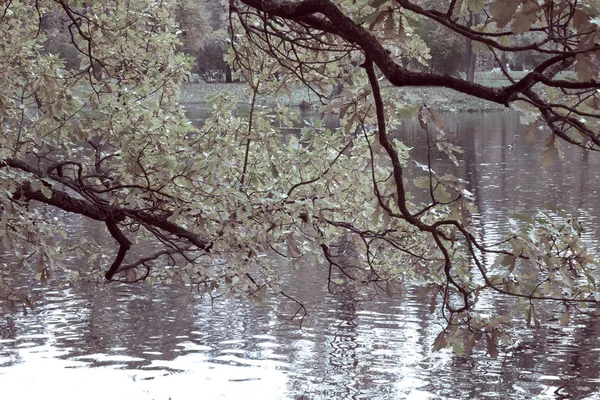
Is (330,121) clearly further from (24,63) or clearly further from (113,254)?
(24,63)

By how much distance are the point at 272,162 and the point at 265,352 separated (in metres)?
4.55

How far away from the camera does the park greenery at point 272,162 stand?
4.75 metres

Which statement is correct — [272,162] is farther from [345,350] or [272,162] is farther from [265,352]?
[345,350]

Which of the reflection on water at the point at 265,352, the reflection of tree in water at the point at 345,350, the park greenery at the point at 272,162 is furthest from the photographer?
the reflection of tree in water at the point at 345,350

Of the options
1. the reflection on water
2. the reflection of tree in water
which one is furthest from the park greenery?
the reflection of tree in water

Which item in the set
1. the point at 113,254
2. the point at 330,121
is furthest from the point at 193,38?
the point at 113,254

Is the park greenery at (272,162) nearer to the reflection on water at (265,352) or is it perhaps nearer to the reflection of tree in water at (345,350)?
the reflection on water at (265,352)

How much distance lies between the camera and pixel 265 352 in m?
Result: 11.7

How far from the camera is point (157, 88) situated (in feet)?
29.5

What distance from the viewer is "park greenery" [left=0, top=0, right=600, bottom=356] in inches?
187

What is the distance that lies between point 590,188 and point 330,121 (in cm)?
2546

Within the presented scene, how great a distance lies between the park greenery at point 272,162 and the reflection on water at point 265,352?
1.15 m

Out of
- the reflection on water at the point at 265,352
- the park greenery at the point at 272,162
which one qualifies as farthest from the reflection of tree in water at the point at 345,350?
the park greenery at the point at 272,162

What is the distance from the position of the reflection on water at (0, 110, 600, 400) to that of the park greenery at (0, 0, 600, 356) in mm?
1145
